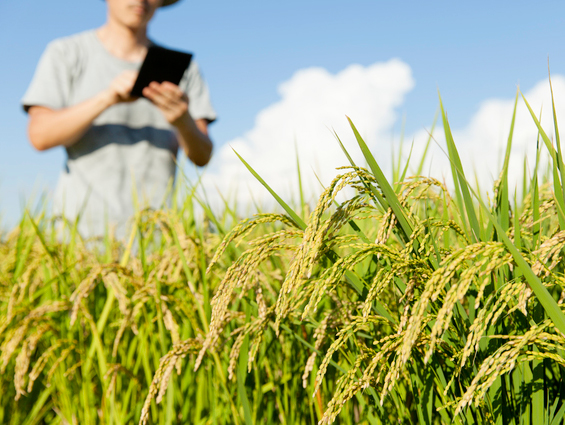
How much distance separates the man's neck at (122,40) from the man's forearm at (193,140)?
1282 mm

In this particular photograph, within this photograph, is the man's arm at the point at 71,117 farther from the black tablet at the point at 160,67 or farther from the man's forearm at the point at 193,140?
the man's forearm at the point at 193,140

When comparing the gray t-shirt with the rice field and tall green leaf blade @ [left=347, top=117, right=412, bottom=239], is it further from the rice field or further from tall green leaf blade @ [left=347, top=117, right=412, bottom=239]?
tall green leaf blade @ [left=347, top=117, right=412, bottom=239]

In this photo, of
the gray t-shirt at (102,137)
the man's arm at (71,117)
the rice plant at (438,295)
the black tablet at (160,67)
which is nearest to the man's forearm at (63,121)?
the man's arm at (71,117)

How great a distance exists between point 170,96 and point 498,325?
10.0ft

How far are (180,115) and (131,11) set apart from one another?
1459mm

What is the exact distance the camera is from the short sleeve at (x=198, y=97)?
14.8 feet

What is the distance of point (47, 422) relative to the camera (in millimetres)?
2117

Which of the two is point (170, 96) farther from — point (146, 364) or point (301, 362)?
point (301, 362)

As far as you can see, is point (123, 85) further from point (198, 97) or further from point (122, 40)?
point (122, 40)

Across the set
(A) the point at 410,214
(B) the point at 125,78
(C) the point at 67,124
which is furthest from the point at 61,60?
(A) the point at 410,214

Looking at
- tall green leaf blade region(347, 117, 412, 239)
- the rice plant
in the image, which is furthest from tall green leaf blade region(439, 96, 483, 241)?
tall green leaf blade region(347, 117, 412, 239)

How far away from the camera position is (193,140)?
3.87 metres

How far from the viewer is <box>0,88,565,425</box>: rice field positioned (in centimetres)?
74

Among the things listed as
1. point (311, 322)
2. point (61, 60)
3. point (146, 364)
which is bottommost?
point (146, 364)
